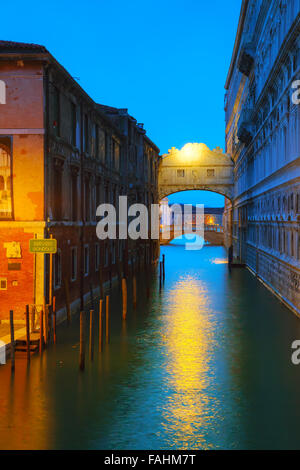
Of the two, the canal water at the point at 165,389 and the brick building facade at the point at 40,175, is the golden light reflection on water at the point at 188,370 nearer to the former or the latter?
the canal water at the point at 165,389

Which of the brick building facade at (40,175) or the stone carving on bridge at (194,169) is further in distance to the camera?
the stone carving on bridge at (194,169)

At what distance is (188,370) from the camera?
538 inches

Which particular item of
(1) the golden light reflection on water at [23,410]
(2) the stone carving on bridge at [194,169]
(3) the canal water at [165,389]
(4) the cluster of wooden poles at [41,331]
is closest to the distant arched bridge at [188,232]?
(2) the stone carving on bridge at [194,169]

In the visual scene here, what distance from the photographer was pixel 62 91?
2003 cm

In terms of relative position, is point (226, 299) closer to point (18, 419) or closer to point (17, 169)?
point (17, 169)

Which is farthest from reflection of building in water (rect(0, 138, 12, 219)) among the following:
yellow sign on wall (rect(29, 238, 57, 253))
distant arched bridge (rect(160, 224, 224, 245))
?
distant arched bridge (rect(160, 224, 224, 245))

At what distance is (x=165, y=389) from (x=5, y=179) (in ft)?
31.4

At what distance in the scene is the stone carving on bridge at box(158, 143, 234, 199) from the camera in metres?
54.4

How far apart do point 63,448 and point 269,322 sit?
493 inches

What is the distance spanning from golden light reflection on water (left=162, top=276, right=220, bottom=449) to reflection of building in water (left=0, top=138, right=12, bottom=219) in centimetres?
652

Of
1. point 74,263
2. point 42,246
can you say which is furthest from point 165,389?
point 74,263

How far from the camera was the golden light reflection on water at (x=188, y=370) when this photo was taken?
384 inches

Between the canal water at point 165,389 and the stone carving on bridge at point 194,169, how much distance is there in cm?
3410

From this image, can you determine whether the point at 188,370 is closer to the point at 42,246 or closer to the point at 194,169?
the point at 42,246
